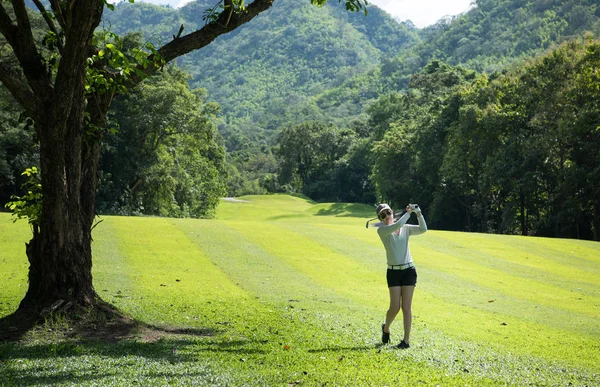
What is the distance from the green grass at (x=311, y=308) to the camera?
788cm

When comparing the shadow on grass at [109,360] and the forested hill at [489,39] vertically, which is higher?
the forested hill at [489,39]

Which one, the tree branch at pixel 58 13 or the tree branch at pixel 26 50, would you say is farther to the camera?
the tree branch at pixel 58 13

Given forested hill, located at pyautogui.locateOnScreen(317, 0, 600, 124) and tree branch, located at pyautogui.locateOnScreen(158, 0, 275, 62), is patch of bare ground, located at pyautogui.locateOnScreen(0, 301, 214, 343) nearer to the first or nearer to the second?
tree branch, located at pyautogui.locateOnScreen(158, 0, 275, 62)

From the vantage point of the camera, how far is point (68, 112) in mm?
9609

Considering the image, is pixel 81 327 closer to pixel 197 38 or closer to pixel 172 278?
pixel 197 38

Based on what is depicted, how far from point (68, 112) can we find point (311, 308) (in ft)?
22.9

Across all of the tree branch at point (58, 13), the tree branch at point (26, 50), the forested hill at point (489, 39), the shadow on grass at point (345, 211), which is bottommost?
the shadow on grass at point (345, 211)

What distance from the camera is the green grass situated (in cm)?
788

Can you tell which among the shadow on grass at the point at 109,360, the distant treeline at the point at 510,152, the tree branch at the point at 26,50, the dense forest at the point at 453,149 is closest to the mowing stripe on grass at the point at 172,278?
the shadow on grass at the point at 109,360

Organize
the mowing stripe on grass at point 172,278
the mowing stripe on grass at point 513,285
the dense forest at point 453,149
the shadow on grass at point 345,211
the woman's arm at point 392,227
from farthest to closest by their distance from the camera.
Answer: the shadow on grass at point 345,211, the dense forest at point 453,149, the mowing stripe on grass at point 513,285, the mowing stripe on grass at point 172,278, the woman's arm at point 392,227

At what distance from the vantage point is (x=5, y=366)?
748 centimetres

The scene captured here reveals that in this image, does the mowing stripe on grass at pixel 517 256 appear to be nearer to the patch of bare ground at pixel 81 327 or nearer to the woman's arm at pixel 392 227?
the woman's arm at pixel 392 227

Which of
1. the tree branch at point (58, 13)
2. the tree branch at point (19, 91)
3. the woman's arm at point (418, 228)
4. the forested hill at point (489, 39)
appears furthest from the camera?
the forested hill at point (489, 39)

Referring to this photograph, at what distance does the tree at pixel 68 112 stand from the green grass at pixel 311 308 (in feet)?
3.72
